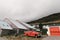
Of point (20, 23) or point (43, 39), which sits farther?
point (20, 23)

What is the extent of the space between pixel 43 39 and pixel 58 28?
59 centimetres

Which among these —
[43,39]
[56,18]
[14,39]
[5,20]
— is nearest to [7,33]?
[5,20]

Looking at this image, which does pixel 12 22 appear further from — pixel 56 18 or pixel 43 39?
pixel 43 39

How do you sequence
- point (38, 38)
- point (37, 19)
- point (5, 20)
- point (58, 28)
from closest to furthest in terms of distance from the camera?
point (38, 38)
point (58, 28)
point (5, 20)
point (37, 19)

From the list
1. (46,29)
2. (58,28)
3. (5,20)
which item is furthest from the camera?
(5,20)

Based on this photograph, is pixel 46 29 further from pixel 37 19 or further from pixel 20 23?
pixel 20 23

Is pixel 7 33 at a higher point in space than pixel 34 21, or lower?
lower

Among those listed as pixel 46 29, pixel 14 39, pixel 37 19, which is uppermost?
pixel 37 19

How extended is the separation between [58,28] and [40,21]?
1156 mm

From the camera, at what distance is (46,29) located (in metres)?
4.05

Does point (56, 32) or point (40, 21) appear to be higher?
point (40, 21)

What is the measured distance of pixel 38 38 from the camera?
11.4 feet

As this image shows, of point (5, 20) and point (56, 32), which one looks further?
point (5, 20)

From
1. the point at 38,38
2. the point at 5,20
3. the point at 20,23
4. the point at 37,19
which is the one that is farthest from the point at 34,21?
the point at 38,38
